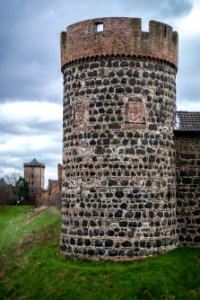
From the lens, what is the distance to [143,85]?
18.3 m

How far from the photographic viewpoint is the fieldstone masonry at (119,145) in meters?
17.7

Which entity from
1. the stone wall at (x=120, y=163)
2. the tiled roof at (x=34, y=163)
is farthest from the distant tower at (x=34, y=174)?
the stone wall at (x=120, y=163)

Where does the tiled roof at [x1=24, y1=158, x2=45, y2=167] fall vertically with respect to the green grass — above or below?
above

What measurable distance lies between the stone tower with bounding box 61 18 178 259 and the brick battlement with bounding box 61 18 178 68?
0.13 ft

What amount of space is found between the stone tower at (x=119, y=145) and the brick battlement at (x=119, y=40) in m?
0.04

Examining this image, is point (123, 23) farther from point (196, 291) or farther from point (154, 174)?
point (196, 291)

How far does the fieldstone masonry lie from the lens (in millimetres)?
17688

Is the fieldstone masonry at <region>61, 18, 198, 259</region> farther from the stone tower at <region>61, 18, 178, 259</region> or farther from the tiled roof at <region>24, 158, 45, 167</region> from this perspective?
the tiled roof at <region>24, 158, 45, 167</region>

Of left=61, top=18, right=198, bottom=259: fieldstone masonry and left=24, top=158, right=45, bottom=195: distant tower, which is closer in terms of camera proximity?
left=61, top=18, right=198, bottom=259: fieldstone masonry

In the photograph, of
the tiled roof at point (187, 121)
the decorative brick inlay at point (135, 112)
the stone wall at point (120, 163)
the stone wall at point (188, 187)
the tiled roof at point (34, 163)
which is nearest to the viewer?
the stone wall at point (120, 163)

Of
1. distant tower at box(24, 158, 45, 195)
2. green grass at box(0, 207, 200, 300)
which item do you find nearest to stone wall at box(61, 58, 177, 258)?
green grass at box(0, 207, 200, 300)

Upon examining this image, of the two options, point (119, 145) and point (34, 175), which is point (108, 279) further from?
point (34, 175)

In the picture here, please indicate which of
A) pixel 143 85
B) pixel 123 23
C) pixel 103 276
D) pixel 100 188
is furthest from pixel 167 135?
pixel 103 276

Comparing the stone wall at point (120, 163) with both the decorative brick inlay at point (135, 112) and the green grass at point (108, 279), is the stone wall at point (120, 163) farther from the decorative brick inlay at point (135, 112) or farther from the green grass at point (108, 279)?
the green grass at point (108, 279)
